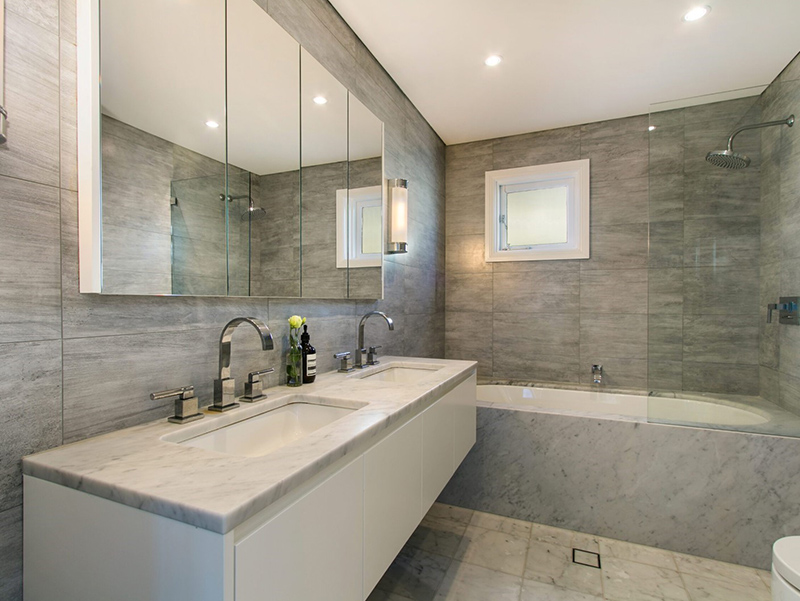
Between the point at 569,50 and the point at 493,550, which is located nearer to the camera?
the point at 493,550

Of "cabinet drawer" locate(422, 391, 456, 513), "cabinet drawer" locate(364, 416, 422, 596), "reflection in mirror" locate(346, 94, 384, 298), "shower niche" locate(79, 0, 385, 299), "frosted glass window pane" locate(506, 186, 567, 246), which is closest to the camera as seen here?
"shower niche" locate(79, 0, 385, 299)

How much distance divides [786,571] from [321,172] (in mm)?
2125

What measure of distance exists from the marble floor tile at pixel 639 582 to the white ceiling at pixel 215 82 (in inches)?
89.3

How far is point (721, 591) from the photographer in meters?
1.82

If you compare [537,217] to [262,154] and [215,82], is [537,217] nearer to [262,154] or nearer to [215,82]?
[262,154]

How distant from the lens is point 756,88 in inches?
92.4

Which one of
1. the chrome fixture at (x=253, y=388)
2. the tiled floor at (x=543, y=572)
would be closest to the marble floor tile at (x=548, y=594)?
the tiled floor at (x=543, y=572)

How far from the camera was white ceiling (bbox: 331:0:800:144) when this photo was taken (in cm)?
197

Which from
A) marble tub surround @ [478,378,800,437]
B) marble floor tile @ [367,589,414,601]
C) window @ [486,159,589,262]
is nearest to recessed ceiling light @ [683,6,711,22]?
window @ [486,159,589,262]

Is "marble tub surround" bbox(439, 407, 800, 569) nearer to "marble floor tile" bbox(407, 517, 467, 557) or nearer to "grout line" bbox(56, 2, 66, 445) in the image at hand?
"marble floor tile" bbox(407, 517, 467, 557)

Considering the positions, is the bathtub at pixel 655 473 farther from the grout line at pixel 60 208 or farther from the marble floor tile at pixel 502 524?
the grout line at pixel 60 208

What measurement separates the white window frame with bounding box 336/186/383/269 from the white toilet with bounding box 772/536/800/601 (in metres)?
1.88

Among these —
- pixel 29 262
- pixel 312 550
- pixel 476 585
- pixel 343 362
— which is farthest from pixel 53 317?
pixel 476 585

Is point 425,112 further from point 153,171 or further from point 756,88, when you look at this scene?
point 153,171
